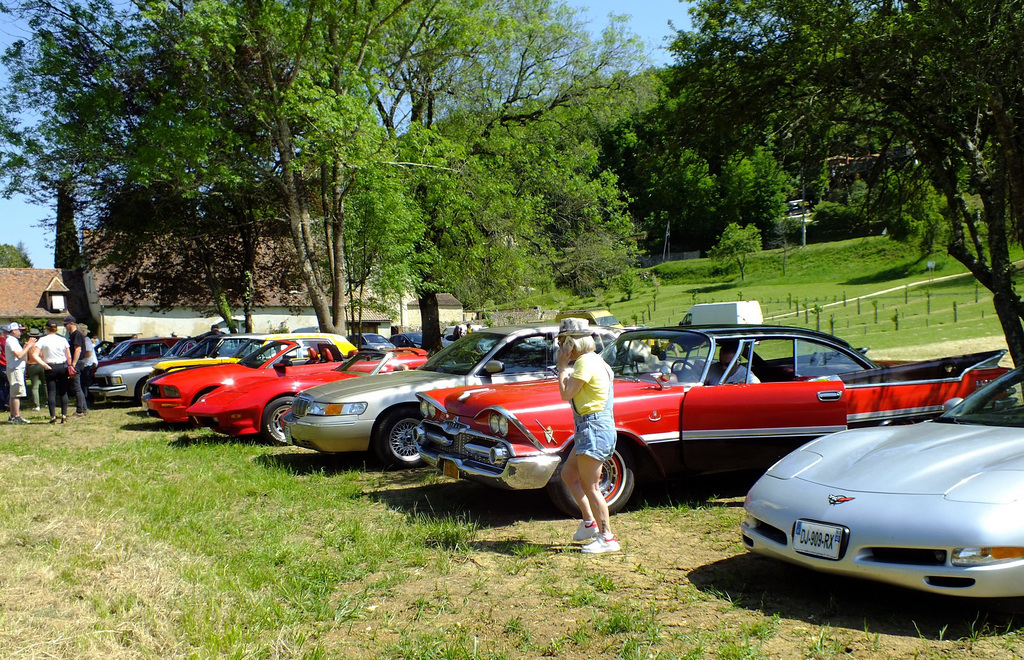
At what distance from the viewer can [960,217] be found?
457 inches

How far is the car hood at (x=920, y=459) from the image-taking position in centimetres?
427

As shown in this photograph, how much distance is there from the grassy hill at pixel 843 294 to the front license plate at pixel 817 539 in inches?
873

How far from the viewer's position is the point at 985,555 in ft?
12.9

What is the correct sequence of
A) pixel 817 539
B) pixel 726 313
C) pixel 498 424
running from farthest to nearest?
pixel 726 313
pixel 498 424
pixel 817 539

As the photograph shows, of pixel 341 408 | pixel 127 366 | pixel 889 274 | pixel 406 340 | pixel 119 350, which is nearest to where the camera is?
pixel 341 408

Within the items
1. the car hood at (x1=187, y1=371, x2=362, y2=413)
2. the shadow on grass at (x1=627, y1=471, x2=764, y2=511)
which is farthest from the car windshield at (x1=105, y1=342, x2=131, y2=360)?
the shadow on grass at (x1=627, y1=471, x2=764, y2=511)

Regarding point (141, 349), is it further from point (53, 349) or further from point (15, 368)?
point (53, 349)

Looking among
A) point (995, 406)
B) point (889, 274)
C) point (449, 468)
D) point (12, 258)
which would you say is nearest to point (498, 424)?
point (449, 468)

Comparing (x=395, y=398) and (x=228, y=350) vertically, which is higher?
(x=228, y=350)

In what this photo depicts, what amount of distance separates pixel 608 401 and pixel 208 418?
7736 mm

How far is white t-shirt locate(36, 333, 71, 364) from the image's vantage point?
1402cm

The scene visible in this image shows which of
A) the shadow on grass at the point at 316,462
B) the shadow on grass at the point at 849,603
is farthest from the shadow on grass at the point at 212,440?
the shadow on grass at the point at 849,603

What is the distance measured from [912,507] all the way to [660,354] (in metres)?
3.40

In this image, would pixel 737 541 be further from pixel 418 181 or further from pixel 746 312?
pixel 746 312
